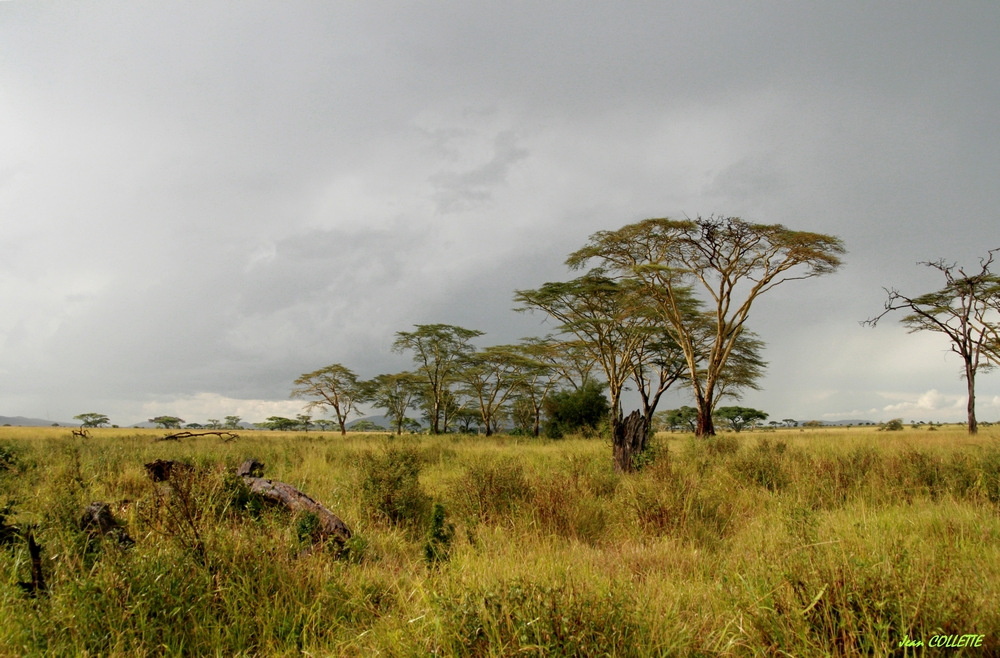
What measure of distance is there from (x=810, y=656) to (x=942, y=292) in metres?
27.8

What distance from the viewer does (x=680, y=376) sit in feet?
90.8

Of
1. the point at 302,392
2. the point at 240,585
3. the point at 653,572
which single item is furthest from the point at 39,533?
the point at 302,392

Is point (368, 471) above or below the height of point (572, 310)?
below

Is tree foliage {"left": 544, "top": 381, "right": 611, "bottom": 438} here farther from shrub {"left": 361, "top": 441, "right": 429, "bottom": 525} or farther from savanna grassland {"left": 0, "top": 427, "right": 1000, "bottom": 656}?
savanna grassland {"left": 0, "top": 427, "right": 1000, "bottom": 656}

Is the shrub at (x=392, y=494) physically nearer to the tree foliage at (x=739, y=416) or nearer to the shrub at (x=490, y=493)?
the shrub at (x=490, y=493)

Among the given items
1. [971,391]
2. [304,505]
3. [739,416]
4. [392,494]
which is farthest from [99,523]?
[739,416]

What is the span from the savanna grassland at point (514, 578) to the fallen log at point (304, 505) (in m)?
0.13

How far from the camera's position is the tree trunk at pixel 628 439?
330 inches

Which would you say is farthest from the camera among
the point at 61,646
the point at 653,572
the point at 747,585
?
the point at 653,572

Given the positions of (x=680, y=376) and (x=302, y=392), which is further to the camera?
(x=302, y=392)

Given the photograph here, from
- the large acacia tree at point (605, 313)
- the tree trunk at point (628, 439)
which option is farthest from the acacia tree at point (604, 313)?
the tree trunk at point (628, 439)

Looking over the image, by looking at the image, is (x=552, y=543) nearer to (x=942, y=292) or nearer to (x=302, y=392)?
(x=942, y=292)

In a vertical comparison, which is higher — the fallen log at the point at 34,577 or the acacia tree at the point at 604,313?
the acacia tree at the point at 604,313

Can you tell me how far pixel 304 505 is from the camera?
4711 millimetres
